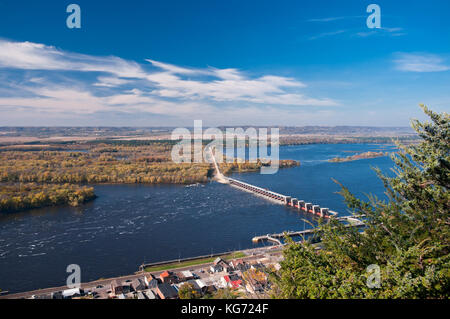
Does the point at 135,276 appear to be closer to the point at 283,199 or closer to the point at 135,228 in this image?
the point at 135,228

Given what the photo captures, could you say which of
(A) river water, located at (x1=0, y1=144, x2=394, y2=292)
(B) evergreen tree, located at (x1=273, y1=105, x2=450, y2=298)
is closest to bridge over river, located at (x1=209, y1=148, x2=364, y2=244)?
(A) river water, located at (x1=0, y1=144, x2=394, y2=292)

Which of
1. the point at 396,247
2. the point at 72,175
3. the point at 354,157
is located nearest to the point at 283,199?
the point at 72,175

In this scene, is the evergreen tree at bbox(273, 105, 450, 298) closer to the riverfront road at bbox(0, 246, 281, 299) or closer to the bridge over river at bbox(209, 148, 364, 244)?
the riverfront road at bbox(0, 246, 281, 299)

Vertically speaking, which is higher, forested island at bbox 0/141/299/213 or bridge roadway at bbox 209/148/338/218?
forested island at bbox 0/141/299/213

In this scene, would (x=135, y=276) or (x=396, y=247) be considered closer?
(x=396, y=247)

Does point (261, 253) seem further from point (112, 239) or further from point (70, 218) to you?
point (70, 218)

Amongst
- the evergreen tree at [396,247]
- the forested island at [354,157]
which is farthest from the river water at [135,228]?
the forested island at [354,157]

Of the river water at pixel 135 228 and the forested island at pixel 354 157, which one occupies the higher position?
the forested island at pixel 354 157

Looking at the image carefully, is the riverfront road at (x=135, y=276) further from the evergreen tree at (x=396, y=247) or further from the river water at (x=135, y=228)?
the evergreen tree at (x=396, y=247)
